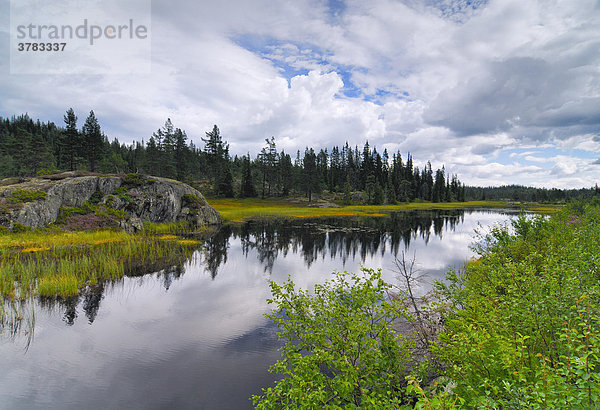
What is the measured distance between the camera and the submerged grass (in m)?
12.9

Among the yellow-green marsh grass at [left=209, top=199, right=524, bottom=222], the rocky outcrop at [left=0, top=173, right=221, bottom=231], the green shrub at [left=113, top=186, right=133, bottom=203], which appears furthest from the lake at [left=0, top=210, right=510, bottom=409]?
the yellow-green marsh grass at [left=209, top=199, right=524, bottom=222]

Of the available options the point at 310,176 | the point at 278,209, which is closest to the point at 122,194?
the point at 278,209

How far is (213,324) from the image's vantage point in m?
11.3

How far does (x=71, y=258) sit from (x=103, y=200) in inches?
594

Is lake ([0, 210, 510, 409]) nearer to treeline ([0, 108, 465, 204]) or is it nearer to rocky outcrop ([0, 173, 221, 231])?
rocky outcrop ([0, 173, 221, 231])

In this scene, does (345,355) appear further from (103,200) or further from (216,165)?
(216,165)

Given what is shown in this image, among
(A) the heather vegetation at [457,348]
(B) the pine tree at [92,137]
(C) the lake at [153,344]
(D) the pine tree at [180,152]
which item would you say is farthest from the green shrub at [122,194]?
(D) the pine tree at [180,152]

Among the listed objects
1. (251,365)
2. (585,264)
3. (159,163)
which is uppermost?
(159,163)

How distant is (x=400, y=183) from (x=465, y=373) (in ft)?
410

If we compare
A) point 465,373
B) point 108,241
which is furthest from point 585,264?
point 108,241

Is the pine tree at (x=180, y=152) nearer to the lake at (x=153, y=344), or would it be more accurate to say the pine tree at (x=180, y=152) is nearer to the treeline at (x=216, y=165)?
the treeline at (x=216, y=165)

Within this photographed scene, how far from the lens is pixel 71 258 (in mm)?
17281

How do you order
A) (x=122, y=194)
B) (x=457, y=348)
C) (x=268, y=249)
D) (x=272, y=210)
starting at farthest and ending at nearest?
(x=272, y=210)
(x=122, y=194)
(x=268, y=249)
(x=457, y=348)

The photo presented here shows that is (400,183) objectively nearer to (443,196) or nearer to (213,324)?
(443,196)
